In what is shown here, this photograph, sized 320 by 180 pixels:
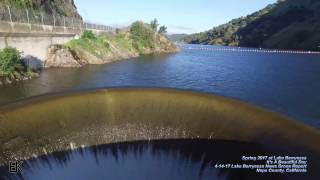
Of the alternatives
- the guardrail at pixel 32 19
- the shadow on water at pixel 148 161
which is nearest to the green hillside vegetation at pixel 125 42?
the guardrail at pixel 32 19

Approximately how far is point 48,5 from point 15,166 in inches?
3043

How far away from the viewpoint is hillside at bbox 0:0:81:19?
64.2 meters

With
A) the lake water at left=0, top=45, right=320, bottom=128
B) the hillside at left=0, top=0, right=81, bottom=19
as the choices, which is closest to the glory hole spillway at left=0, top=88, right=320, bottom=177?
the lake water at left=0, top=45, right=320, bottom=128

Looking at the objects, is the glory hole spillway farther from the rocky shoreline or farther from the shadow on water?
the rocky shoreline

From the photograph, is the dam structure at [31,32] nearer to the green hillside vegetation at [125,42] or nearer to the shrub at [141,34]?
the green hillside vegetation at [125,42]

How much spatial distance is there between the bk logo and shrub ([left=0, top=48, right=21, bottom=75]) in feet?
74.9

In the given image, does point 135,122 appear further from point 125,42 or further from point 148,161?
point 125,42

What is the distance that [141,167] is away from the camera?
66.4ft

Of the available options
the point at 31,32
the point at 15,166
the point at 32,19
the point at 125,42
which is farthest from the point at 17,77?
the point at 125,42

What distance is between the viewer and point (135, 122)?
945 inches

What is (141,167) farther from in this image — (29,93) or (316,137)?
(29,93)

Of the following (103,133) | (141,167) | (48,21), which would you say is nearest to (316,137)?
(141,167)

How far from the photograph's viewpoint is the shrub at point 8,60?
39250 millimetres

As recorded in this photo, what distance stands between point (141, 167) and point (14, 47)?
3024cm
